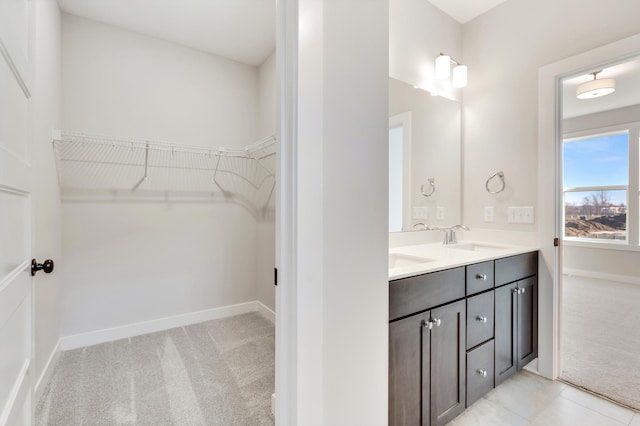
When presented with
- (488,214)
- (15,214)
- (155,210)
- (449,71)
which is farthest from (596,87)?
(155,210)

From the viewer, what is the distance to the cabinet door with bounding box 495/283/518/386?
1709 millimetres

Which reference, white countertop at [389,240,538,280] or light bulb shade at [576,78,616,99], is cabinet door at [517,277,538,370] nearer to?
white countertop at [389,240,538,280]

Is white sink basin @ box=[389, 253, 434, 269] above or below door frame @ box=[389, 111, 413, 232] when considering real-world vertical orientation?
below

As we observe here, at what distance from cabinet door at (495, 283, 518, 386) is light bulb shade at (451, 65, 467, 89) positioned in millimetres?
1549

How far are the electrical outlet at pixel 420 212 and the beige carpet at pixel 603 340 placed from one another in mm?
1148

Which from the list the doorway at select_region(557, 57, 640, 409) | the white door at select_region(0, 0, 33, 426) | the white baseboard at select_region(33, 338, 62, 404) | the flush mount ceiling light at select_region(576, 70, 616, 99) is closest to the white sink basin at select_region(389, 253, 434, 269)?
the white door at select_region(0, 0, 33, 426)

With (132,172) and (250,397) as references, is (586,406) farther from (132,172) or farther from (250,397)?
(132,172)

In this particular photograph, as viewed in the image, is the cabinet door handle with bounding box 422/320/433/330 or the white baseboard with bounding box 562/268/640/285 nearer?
the cabinet door handle with bounding box 422/320/433/330

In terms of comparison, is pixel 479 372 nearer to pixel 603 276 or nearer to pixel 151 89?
pixel 151 89

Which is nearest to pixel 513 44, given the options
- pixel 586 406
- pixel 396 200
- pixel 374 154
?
pixel 396 200

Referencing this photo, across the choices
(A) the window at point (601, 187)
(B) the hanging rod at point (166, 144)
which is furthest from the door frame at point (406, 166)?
(A) the window at point (601, 187)

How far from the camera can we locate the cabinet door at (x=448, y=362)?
1355 mm

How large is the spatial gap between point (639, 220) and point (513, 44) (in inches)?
134

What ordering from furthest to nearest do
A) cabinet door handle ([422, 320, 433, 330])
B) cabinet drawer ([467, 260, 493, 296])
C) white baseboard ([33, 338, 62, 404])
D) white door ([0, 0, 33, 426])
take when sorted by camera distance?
1. white baseboard ([33, 338, 62, 404])
2. cabinet drawer ([467, 260, 493, 296])
3. cabinet door handle ([422, 320, 433, 330])
4. white door ([0, 0, 33, 426])
